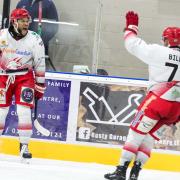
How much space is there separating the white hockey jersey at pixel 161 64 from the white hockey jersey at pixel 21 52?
3.58 feet

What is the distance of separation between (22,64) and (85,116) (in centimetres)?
113

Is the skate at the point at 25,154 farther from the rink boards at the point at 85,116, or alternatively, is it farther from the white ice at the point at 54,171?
the rink boards at the point at 85,116

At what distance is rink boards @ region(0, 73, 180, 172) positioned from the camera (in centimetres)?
573

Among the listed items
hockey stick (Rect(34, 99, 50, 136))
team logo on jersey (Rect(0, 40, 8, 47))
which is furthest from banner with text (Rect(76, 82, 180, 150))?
team logo on jersey (Rect(0, 40, 8, 47))

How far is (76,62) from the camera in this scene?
20.3ft

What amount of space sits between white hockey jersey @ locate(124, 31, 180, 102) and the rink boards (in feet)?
5.62

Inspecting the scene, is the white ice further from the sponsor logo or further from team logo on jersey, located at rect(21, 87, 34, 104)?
team logo on jersey, located at rect(21, 87, 34, 104)

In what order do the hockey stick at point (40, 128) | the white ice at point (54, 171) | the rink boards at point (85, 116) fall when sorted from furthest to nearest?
the rink boards at point (85, 116)
the hockey stick at point (40, 128)
the white ice at point (54, 171)

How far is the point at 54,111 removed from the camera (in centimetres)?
577

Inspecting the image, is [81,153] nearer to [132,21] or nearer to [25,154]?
[25,154]

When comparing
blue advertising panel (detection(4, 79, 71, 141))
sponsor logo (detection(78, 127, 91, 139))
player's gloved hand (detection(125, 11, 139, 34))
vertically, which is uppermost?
player's gloved hand (detection(125, 11, 139, 34))

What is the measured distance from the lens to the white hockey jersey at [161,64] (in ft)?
12.9

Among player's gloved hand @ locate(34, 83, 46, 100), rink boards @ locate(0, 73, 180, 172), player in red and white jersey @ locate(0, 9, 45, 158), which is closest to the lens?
player in red and white jersey @ locate(0, 9, 45, 158)

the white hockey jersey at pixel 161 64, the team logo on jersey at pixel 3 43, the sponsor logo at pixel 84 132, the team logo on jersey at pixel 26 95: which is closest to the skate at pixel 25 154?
the team logo on jersey at pixel 26 95
